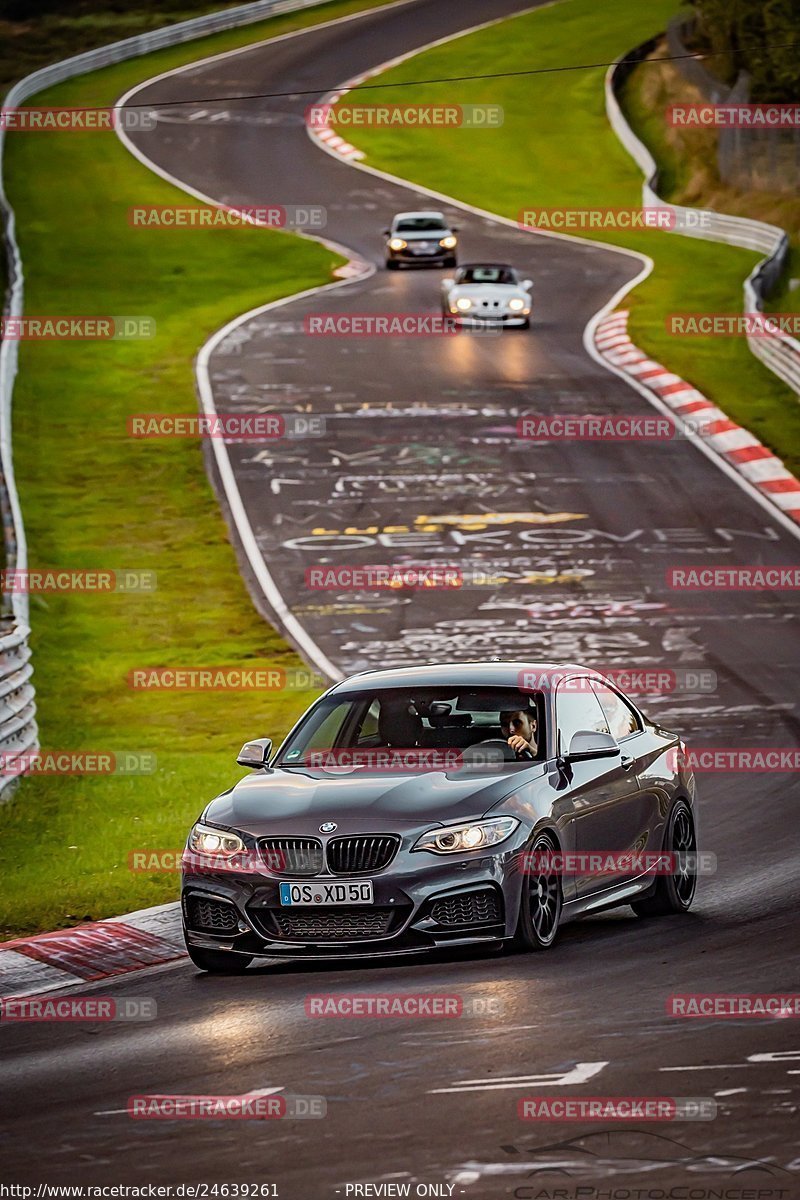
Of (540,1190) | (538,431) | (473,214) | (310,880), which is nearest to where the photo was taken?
(540,1190)

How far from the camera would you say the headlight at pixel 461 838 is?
998cm

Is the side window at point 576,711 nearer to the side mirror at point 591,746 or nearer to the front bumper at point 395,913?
the side mirror at point 591,746

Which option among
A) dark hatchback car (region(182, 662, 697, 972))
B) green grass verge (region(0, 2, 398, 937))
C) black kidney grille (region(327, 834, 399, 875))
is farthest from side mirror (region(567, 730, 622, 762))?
green grass verge (region(0, 2, 398, 937))

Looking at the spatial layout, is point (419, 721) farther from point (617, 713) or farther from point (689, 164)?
point (689, 164)

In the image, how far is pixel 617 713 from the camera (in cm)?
1203

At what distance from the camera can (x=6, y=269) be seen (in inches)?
1966

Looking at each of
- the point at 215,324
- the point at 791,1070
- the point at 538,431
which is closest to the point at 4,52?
the point at 215,324

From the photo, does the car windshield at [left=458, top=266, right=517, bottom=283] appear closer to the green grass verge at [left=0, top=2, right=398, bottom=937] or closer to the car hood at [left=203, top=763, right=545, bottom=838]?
the green grass verge at [left=0, top=2, right=398, bottom=937]

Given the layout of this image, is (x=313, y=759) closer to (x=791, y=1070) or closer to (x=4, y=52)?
(x=791, y=1070)

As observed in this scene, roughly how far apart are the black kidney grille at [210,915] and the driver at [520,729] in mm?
1739

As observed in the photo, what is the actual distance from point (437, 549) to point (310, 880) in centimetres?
1769

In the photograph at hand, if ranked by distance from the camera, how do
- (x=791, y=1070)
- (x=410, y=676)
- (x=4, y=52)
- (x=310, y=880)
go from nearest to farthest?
(x=791, y=1070), (x=310, y=880), (x=410, y=676), (x=4, y=52)

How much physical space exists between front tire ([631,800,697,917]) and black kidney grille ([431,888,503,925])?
1894 millimetres


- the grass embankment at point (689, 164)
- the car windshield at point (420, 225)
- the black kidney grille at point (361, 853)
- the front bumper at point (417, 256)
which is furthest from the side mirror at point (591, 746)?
the car windshield at point (420, 225)
